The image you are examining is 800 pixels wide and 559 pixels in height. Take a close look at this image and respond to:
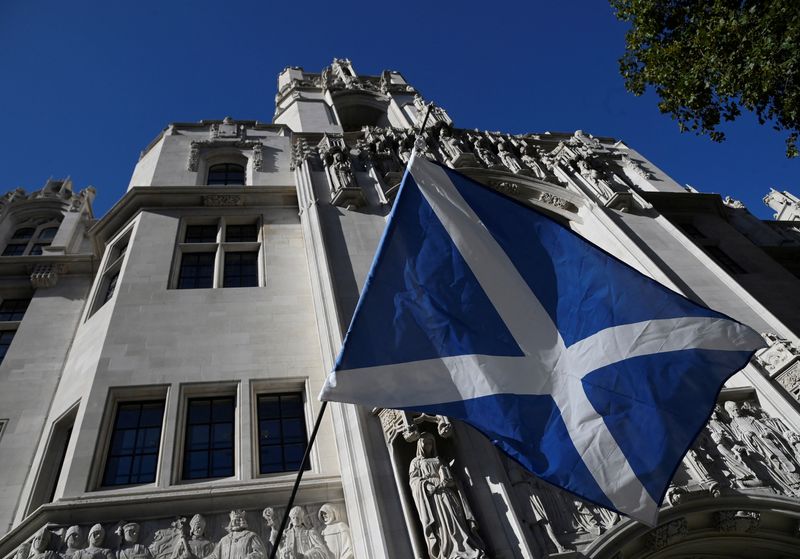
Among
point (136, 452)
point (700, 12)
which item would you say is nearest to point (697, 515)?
point (136, 452)

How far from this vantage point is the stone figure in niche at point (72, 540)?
981 centimetres

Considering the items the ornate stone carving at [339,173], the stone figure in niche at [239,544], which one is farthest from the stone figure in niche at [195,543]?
the ornate stone carving at [339,173]

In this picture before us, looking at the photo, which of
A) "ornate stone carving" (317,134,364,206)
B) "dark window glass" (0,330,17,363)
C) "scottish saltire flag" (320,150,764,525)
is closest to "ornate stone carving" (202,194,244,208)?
"ornate stone carving" (317,134,364,206)

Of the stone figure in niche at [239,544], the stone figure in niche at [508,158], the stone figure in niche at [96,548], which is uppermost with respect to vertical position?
the stone figure in niche at [508,158]

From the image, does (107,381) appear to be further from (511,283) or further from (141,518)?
(511,283)

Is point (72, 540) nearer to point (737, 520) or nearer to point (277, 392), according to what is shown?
point (277, 392)

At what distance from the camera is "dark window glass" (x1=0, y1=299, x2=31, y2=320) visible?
1917 cm

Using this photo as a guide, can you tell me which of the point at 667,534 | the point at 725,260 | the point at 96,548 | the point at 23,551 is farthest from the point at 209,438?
the point at 725,260

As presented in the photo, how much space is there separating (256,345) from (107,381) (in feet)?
11.0

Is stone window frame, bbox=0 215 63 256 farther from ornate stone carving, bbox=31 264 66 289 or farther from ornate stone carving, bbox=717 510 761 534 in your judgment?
ornate stone carving, bbox=717 510 761 534

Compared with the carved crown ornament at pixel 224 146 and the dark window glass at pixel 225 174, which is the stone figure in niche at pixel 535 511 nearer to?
the carved crown ornament at pixel 224 146

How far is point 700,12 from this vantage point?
58.2 ft

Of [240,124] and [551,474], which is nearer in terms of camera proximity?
[551,474]

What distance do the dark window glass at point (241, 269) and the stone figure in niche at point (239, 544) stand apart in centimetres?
837
